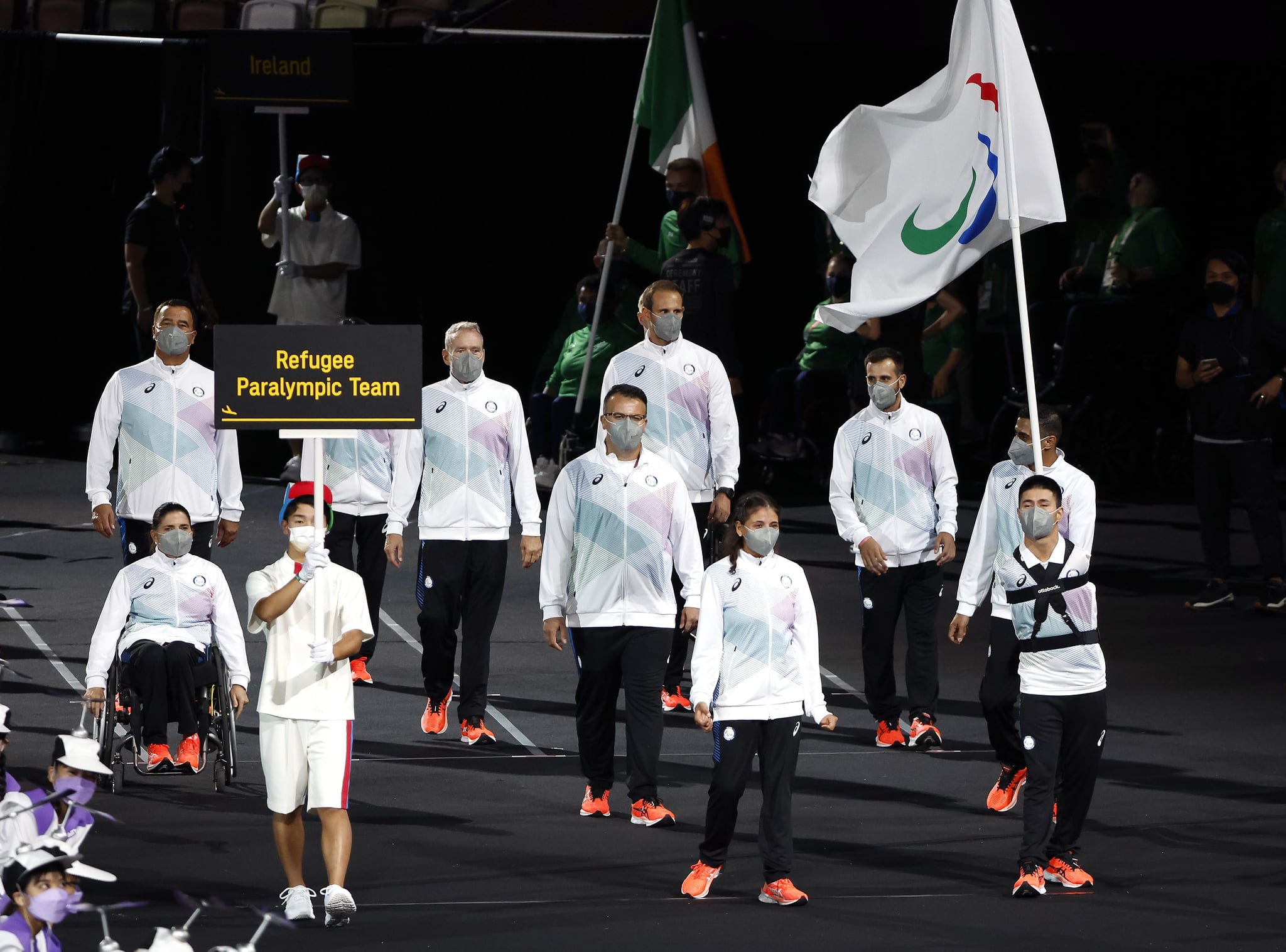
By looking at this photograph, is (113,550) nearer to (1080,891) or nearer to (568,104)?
(568,104)

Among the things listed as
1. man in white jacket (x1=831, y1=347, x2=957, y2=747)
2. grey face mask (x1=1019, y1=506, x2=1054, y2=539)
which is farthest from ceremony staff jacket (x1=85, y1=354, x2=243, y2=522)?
grey face mask (x1=1019, y1=506, x2=1054, y2=539)

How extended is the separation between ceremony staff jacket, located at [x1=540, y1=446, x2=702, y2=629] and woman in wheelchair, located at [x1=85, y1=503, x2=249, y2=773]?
1439 millimetres

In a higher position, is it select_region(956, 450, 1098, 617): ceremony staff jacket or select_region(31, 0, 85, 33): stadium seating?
select_region(31, 0, 85, 33): stadium seating

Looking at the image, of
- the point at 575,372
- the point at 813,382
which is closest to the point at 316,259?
the point at 575,372

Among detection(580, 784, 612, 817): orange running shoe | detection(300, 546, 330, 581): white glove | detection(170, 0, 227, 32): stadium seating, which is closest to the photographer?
detection(300, 546, 330, 581): white glove

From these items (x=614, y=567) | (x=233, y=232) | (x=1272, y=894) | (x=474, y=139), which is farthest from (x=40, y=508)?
(x=1272, y=894)

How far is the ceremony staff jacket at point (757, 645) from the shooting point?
784cm

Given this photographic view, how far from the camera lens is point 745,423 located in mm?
16422

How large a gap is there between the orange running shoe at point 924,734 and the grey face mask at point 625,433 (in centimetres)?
209

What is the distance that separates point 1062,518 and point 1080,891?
5.55 feet

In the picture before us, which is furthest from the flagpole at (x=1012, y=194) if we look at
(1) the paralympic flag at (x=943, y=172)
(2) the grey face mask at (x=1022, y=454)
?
(2) the grey face mask at (x=1022, y=454)

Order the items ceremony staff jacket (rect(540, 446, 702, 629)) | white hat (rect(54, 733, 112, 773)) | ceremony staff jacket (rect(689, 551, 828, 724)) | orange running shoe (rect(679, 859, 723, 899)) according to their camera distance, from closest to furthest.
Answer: white hat (rect(54, 733, 112, 773)) → orange running shoe (rect(679, 859, 723, 899)) → ceremony staff jacket (rect(689, 551, 828, 724)) → ceremony staff jacket (rect(540, 446, 702, 629))

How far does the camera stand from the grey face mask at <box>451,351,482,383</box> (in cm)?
1041

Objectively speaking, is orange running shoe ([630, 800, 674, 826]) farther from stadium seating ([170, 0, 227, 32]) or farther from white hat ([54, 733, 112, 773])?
stadium seating ([170, 0, 227, 32])
